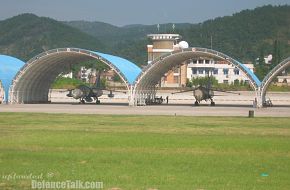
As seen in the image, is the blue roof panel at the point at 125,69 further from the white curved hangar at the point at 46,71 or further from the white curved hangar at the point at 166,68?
the white curved hangar at the point at 166,68

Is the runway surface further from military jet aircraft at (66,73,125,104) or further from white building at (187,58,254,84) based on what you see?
white building at (187,58,254,84)

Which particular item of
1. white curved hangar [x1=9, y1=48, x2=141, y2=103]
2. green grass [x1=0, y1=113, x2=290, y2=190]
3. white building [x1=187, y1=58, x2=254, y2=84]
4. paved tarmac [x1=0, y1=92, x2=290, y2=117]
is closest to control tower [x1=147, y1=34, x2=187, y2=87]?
white building [x1=187, y1=58, x2=254, y2=84]

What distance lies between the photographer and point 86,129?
32.2 metres

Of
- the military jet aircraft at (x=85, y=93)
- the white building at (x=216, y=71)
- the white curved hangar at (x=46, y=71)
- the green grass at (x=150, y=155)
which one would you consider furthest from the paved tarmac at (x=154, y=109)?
the white building at (x=216, y=71)

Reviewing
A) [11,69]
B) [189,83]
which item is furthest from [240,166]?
[189,83]

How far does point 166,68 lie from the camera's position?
234 feet

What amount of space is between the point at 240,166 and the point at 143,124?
1789cm

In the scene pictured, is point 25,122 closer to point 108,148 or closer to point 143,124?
point 143,124

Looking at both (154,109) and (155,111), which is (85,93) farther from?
(155,111)

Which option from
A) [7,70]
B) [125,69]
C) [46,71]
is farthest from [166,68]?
[7,70]

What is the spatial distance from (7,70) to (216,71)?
4193 inches

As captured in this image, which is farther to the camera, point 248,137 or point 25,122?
point 25,122

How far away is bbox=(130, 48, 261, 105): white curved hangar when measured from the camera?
60875 mm

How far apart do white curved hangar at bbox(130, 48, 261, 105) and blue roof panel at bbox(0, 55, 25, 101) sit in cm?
1327
